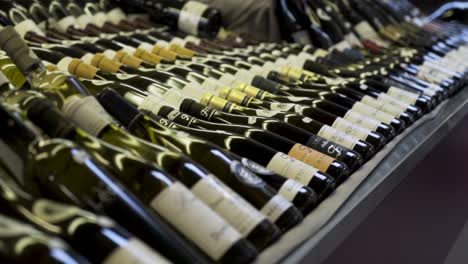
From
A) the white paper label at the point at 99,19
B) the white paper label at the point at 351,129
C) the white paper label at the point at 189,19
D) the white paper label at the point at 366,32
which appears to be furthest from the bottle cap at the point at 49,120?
the white paper label at the point at 366,32

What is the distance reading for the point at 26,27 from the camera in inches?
54.1

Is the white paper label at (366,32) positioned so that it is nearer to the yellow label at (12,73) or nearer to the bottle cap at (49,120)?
the yellow label at (12,73)

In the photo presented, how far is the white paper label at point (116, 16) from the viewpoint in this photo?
5.80 feet

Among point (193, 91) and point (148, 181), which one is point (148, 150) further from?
point (193, 91)

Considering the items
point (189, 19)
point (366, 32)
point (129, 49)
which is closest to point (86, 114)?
point (129, 49)

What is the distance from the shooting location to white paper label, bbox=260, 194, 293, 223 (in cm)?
75

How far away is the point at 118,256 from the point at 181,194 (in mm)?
131

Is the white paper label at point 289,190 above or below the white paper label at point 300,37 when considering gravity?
below

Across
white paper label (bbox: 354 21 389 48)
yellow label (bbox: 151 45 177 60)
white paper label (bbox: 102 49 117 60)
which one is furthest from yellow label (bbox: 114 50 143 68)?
white paper label (bbox: 354 21 389 48)

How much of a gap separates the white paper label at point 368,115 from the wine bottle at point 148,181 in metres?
0.52

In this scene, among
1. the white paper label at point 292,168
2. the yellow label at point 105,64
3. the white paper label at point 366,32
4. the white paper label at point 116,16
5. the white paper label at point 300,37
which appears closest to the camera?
the white paper label at point 292,168

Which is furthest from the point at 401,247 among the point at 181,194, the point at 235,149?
the point at 181,194

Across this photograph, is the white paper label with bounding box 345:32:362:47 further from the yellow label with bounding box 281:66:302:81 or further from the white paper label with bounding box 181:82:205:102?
the white paper label with bounding box 181:82:205:102

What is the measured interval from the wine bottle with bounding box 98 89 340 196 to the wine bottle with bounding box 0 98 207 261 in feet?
0.61
